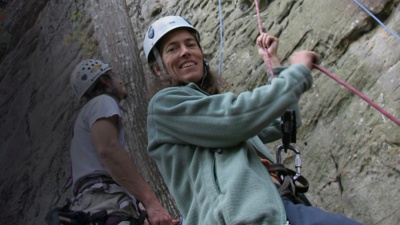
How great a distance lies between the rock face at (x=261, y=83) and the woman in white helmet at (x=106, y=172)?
4.16 feet

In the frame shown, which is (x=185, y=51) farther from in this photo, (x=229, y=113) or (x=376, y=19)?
(x=376, y=19)

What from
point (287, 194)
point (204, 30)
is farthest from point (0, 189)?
point (287, 194)

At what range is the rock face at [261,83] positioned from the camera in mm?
3750

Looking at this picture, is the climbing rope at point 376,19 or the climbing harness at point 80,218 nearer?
the climbing harness at point 80,218

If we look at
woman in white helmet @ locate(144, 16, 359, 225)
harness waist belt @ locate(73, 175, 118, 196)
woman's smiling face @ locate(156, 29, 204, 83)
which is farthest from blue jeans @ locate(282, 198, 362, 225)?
harness waist belt @ locate(73, 175, 118, 196)

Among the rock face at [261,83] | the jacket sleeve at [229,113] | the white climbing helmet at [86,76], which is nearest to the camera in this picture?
the jacket sleeve at [229,113]

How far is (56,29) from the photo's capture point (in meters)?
8.19

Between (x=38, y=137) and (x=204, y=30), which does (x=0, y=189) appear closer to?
(x=38, y=137)

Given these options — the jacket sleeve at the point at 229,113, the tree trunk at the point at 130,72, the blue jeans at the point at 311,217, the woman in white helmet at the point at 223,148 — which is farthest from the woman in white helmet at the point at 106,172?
the blue jeans at the point at 311,217

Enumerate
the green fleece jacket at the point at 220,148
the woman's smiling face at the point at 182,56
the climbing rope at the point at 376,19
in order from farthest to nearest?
the climbing rope at the point at 376,19 → the woman's smiling face at the point at 182,56 → the green fleece jacket at the point at 220,148

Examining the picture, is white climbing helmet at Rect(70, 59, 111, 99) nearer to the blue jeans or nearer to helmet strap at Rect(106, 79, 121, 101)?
helmet strap at Rect(106, 79, 121, 101)

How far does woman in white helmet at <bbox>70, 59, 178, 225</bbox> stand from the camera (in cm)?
348

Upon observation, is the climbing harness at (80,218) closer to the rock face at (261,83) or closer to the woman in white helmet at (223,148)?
the woman in white helmet at (223,148)

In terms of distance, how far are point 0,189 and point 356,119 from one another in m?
4.83
